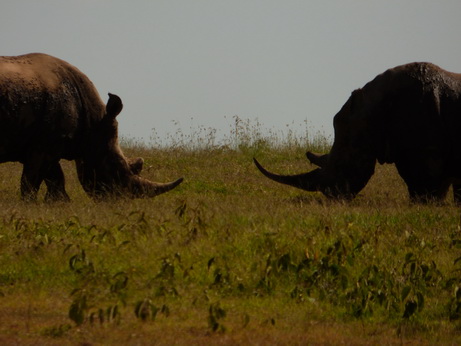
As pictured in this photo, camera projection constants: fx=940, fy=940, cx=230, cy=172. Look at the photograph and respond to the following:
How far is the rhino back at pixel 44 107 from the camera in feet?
41.0

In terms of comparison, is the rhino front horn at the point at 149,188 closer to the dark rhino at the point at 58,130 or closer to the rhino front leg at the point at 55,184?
the dark rhino at the point at 58,130

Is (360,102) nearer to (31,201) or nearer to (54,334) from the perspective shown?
(31,201)

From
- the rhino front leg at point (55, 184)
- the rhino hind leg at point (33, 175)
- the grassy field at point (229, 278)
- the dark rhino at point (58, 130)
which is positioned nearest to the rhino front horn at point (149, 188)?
the dark rhino at point (58, 130)

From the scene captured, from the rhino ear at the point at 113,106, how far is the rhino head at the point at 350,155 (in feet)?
7.08

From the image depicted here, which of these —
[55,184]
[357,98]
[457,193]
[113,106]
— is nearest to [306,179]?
[357,98]

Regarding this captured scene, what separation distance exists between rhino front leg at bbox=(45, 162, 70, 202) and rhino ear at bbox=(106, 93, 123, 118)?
107cm

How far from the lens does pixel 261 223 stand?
33.0ft

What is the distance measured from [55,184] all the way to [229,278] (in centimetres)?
596

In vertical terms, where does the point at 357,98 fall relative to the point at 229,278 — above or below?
above

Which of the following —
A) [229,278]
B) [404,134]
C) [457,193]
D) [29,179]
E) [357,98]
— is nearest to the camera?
[229,278]

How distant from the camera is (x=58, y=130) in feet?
42.3

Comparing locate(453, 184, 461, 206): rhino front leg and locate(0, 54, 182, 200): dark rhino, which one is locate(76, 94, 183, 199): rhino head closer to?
locate(0, 54, 182, 200): dark rhino

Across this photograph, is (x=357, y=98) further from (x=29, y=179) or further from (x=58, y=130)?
(x=29, y=179)

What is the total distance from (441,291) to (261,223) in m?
2.48
